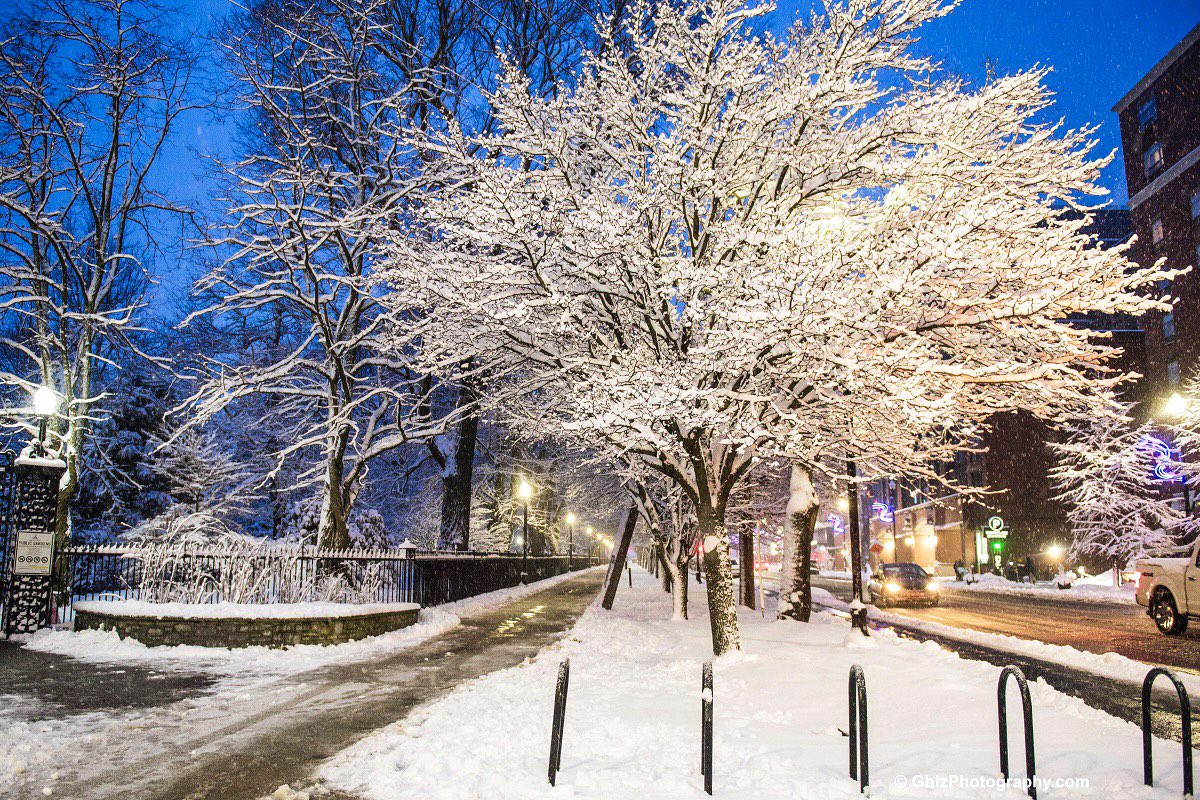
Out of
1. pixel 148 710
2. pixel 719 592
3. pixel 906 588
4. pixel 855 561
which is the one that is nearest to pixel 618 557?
pixel 855 561

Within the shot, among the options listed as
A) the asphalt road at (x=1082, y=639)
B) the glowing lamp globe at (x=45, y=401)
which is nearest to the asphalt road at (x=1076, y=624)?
the asphalt road at (x=1082, y=639)

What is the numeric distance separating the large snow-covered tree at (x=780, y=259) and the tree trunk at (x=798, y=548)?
8.33ft

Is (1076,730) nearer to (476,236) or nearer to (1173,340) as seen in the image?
(476,236)

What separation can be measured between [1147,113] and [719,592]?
49.7m

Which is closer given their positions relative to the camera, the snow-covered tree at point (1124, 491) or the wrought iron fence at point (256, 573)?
the wrought iron fence at point (256, 573)

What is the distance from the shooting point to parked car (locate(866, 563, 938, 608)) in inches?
1062

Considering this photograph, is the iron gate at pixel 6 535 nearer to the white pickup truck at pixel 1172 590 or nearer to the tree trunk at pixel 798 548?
the tree trunk at pixel 798 548

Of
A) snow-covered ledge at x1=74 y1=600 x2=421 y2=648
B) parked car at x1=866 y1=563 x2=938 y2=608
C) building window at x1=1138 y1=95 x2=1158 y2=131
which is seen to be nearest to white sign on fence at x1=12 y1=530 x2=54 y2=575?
snow-covered ledge at x1=74 y1=600 x2=421 y2=648

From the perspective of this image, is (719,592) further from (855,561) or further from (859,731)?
(855,561)

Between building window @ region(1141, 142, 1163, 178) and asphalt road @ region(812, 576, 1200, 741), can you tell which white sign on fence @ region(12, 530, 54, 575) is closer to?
asphalt road @ region(812, 576, 1200, 741)

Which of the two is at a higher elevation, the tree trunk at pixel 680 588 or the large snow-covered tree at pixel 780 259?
the large snow-covered tree at pixel 780 259

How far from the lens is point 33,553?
14.1m

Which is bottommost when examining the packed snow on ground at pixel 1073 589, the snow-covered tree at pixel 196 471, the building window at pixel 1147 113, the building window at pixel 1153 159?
the packed snow on ground at pixel 1073 589

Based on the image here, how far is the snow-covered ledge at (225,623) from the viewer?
499 inches
